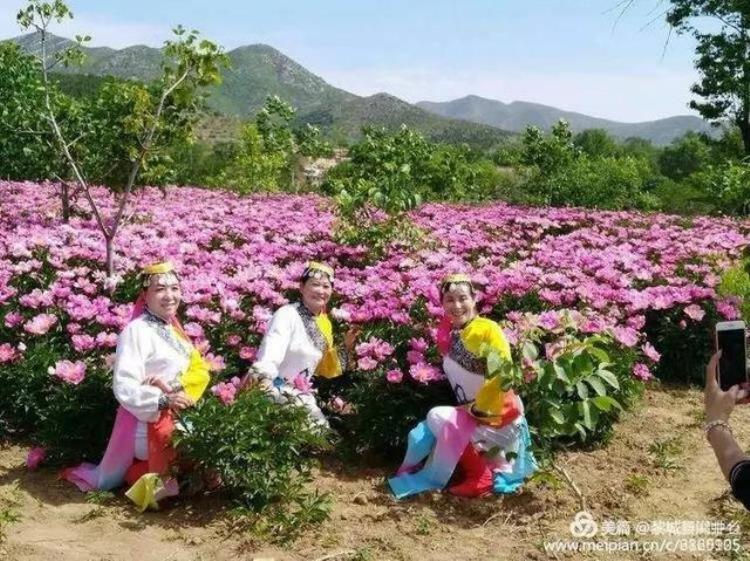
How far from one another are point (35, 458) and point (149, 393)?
45.6 inches

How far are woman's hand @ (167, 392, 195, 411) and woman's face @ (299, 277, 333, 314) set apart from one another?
114 centimetres

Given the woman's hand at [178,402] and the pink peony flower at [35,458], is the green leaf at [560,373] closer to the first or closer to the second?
the woman's hand at [178,402]

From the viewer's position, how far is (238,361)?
5.42 meters

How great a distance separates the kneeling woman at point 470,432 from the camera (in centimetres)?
425

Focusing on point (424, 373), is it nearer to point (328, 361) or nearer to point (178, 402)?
point (328, 361)

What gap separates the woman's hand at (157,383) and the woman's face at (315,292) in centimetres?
114

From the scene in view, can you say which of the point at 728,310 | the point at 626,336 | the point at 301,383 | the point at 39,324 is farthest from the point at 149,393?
the point at 728,310

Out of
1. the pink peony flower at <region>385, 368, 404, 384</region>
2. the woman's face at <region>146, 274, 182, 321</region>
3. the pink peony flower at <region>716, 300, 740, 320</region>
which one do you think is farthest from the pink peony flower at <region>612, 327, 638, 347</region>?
the woman's face at <region>146, 274, 182, 321</region>

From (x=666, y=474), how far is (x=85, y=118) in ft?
28.2

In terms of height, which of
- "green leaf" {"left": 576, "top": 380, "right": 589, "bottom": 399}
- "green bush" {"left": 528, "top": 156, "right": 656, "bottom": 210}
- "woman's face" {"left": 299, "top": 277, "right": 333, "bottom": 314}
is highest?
"green bush" {"left": 528, "top": 156, "right": 656, "bottom": 210}

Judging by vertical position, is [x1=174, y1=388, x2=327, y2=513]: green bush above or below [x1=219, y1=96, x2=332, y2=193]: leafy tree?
below

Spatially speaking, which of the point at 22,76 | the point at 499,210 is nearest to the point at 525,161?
the point at 499,210

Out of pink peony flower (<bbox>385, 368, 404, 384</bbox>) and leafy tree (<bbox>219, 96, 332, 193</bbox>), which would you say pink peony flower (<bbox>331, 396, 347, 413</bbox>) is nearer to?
pink peony flower (<bbox>385, 368, 404, 384</bbox>)

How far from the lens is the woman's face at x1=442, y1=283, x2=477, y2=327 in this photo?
4461mm
